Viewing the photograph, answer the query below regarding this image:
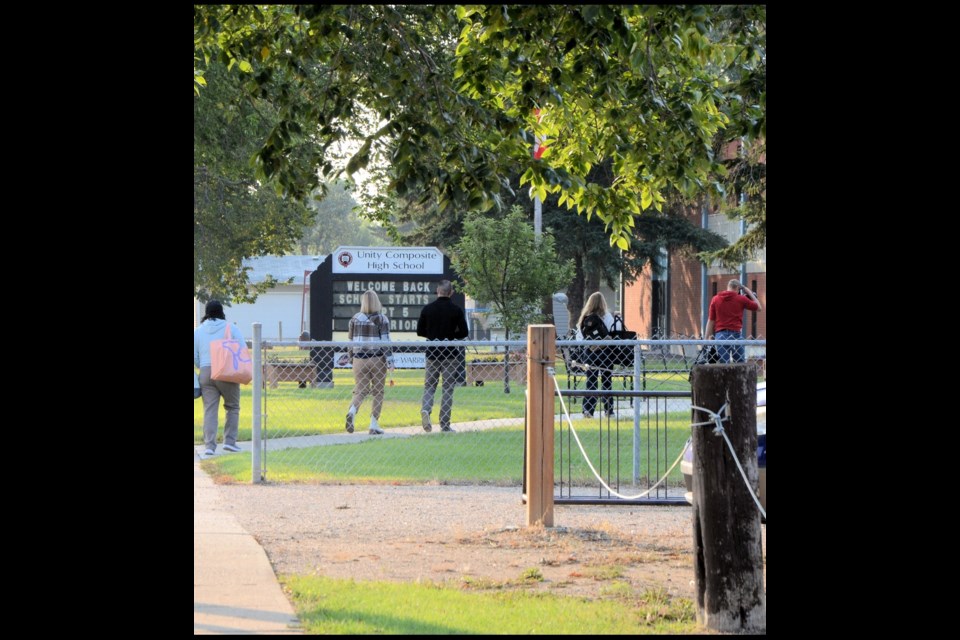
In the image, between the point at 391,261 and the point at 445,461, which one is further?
the point at 391,261

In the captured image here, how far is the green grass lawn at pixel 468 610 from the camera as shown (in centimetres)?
593

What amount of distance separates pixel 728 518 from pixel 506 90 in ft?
14.2

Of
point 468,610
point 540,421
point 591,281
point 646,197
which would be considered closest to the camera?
point 468,610

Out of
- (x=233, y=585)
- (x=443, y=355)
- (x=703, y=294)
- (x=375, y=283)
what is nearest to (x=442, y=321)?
(x=443, y=355)

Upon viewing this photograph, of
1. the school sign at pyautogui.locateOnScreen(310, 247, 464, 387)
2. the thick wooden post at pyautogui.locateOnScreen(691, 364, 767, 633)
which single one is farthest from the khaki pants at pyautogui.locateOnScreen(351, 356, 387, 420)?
the school sign at pyautogui.locateOnScreen(310, 247, 464, 387)

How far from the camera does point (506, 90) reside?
9.06 meters

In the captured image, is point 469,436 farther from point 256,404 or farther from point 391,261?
point 391,261

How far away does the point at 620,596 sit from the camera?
22.5 ft

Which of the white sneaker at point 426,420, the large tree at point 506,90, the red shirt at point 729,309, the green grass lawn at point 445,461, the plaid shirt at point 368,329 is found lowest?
the green grass lawn at point 445,461

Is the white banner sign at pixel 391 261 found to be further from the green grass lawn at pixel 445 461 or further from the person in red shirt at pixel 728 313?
the green grass lawn at pixel 445 461

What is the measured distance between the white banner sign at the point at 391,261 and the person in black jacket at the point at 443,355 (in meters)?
8.99

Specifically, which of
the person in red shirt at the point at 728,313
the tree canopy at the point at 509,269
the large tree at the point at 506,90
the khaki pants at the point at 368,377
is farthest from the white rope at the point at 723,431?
the tree canopy at the point at 509,269

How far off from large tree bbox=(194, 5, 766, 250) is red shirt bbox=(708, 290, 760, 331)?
29.1 feet
